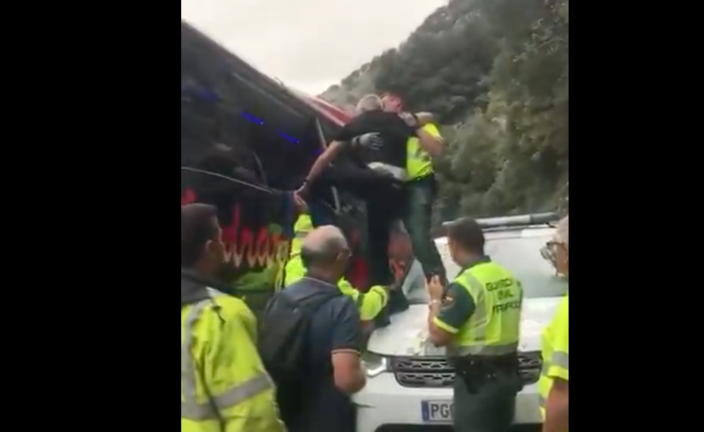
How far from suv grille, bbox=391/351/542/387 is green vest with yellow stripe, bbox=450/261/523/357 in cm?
5

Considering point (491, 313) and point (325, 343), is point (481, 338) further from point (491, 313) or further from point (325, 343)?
point (325, 343)

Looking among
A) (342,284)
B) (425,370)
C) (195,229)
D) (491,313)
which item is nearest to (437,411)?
(425,370)

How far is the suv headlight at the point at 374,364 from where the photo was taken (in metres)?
2.58

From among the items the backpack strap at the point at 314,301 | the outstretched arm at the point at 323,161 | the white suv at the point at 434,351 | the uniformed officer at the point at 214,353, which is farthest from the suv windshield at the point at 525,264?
the uniformed officer at the point at 214,353

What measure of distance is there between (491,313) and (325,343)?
1.69ft

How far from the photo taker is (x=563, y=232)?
259 cm

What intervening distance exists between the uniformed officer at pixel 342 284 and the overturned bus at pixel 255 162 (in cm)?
2

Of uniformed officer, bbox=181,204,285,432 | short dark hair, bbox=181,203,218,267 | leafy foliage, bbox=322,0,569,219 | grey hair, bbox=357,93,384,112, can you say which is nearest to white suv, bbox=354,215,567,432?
leafy foliage, bbox=322,0,569,219

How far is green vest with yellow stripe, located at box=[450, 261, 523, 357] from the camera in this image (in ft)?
8.45
